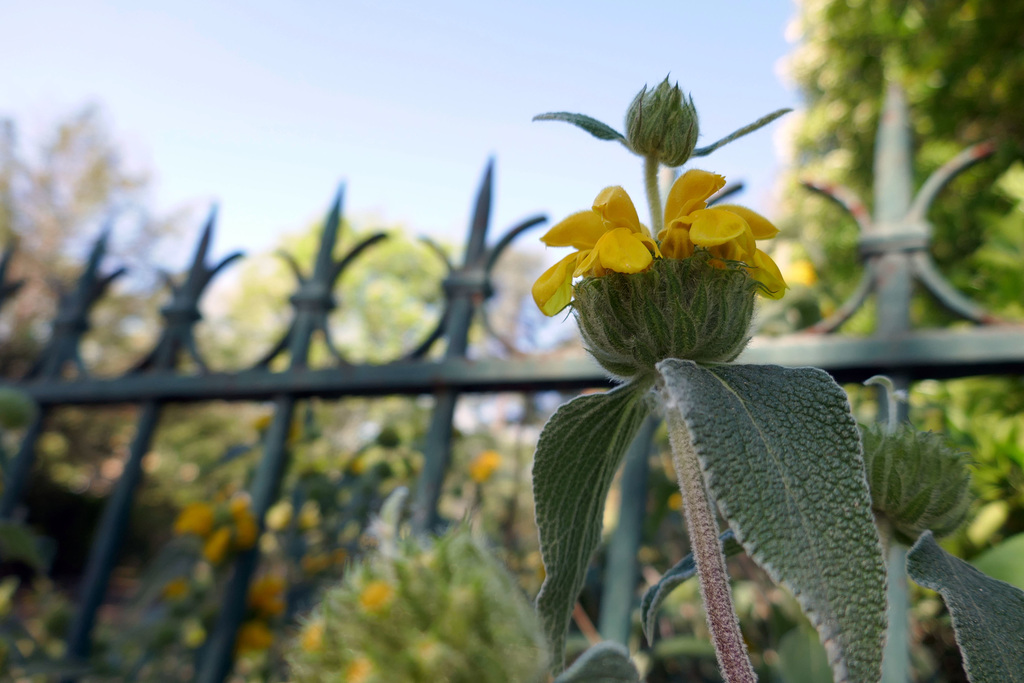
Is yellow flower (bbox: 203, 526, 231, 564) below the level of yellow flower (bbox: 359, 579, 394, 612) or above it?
below

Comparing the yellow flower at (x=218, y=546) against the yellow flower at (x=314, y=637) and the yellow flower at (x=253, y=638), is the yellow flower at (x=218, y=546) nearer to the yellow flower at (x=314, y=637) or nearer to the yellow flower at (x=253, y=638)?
the yellow flower at (x=253, y=638)

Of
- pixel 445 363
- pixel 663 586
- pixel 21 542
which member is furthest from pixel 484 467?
pixel 663 586

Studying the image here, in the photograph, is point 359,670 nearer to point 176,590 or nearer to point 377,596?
point 377,596

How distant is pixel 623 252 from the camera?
0.28 meters

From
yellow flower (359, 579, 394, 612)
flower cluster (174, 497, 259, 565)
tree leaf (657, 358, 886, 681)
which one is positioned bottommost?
flower cluster (174, 497, 259, 565)

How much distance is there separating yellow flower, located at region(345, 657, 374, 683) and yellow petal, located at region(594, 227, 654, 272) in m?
0.18

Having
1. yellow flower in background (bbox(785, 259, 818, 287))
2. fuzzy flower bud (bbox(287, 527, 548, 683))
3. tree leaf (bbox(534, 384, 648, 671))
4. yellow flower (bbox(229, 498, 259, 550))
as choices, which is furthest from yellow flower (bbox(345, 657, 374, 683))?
yellow flower in background (bbox(785, 259, 818, 287))

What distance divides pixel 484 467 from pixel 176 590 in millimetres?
604

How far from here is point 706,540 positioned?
0.90 ft

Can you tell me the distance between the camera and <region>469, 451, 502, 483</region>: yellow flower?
1225 mm

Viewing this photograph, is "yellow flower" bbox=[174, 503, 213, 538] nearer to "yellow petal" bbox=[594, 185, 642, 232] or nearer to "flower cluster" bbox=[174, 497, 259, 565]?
"flower cluster" bbox=[174, 497, 259, 565]

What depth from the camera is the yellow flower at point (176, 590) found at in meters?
1.15

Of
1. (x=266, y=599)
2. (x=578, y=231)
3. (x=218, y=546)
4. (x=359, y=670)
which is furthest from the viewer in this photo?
(x=266, y=599)

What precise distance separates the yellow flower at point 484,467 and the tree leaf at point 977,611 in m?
0.97
